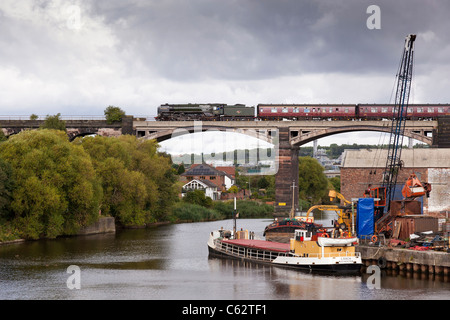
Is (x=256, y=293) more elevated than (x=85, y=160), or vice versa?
(x=85, y=160)

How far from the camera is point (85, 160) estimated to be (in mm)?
77375

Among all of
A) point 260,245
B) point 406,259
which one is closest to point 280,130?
point 260,245

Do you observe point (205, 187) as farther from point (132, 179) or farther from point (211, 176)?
point (132, 179)

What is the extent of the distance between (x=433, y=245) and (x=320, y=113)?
2415 inches

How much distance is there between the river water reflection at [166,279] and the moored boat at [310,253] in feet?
2.77

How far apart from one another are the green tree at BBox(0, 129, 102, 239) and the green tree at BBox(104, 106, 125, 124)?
38.2 meters

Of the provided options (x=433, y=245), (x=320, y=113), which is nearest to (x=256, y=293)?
(x=433, y=245)

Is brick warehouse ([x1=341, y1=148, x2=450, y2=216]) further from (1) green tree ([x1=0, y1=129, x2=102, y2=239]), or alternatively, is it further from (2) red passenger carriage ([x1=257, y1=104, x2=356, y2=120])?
(1) green tree ([x1=0, y1=129, x2=102, y2=239])

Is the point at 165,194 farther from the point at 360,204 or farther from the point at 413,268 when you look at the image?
the point at 413,268

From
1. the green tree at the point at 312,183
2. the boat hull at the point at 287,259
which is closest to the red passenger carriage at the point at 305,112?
the green tree at the point at 312,183

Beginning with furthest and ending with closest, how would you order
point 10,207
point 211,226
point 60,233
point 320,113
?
point 320,113 < point 211,226 < point 60,233 < point 10,207

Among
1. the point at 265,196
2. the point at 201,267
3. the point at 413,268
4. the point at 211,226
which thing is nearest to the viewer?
the point at 413,268

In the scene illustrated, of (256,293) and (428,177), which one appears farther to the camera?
(428,177)

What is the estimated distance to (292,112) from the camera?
375 feet
